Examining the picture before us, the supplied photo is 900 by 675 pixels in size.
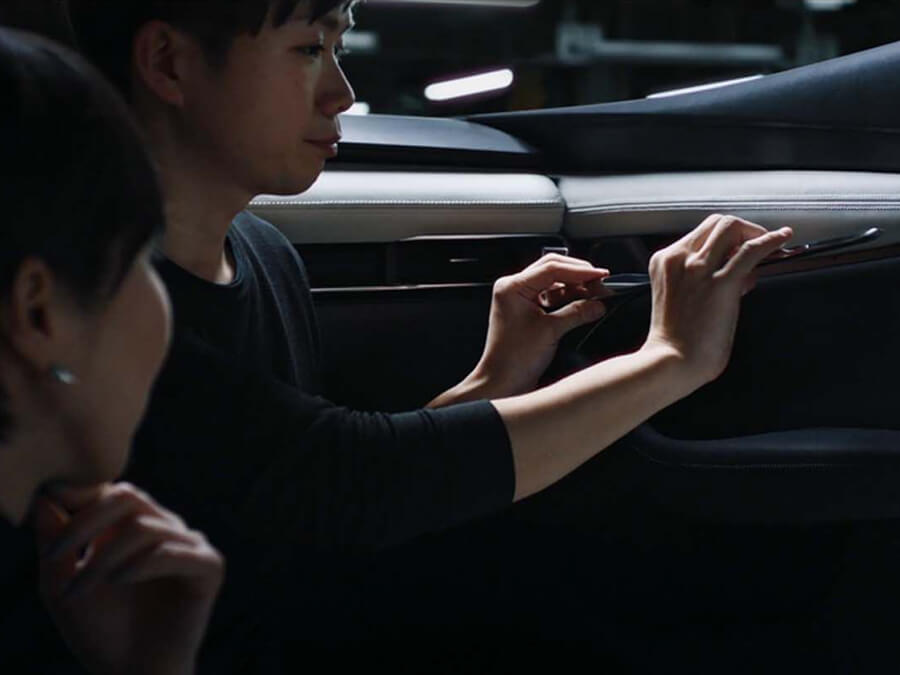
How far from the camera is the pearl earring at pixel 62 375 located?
1.48 ft

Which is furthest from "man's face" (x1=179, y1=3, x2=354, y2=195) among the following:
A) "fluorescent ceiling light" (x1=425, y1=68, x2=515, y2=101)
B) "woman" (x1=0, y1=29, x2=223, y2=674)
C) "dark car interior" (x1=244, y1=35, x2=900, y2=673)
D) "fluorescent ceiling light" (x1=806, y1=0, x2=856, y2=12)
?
"fluorescent ceiling light" (x1=806, y1=0, x2=856, y2=12)

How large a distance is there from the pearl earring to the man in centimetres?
11

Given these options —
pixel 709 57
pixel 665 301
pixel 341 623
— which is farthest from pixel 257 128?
pixel 709 57

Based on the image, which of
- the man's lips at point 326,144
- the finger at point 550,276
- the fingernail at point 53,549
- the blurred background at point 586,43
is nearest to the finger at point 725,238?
the finger at point 550,276

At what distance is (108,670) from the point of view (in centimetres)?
55

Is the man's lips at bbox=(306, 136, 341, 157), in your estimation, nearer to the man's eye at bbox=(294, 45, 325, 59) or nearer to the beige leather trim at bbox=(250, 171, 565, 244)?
the man's eye at bbox=(294, 45, 325, 59)

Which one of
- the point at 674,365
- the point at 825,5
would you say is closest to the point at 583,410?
the point at 674,365

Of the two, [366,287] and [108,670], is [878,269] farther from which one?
[108,670]

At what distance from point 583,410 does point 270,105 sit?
10.6 inches

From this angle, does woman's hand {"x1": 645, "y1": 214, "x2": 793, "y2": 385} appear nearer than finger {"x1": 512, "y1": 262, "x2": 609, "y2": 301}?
Yes

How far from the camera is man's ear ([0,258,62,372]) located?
435mm

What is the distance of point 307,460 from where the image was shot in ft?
2.29

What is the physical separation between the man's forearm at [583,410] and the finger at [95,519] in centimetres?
30

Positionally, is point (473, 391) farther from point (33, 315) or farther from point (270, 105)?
point (33, 315)
